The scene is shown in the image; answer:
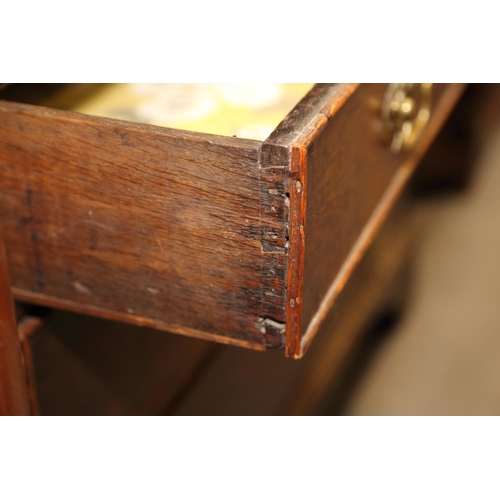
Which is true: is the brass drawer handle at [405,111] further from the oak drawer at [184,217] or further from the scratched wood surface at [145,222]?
the scratched wood surface at [145,222]

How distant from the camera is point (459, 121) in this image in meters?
1.82

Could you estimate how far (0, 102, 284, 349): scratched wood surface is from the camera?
675 mm

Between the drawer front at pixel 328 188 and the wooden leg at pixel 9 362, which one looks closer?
the drawer front at pixel 328 188

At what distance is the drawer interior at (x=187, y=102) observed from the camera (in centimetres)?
92

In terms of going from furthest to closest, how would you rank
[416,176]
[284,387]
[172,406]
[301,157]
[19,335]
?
1. [416,176]
2. [284,387]
3. [172,406]
4. [19,335]
5. [301,157]

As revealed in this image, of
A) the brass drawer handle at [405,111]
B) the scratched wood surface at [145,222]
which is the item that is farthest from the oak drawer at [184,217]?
the brass drawer handle at [405,111]

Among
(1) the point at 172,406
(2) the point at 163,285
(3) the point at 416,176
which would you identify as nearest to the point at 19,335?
(2) the point at 163,285

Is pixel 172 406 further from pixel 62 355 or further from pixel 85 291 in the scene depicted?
pixel 85 291

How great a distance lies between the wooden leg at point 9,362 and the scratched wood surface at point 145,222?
0.13ft

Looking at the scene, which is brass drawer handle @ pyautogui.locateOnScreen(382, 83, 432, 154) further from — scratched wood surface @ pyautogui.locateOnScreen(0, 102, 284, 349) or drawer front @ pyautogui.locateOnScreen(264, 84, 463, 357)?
scratched wood surface @ pyautogui.locateOnScreen(0, 102, 284, 349)

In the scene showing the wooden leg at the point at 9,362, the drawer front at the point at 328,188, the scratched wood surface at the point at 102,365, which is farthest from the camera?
the scratched wood surface at the point at 102,365

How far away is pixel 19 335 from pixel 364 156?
41 cm

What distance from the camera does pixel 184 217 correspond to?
2.30 feet

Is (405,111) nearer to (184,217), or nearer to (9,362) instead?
(184,217)
